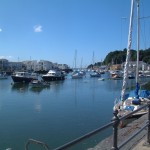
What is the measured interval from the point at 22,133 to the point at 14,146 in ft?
10.8

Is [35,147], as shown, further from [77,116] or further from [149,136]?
[77,116]

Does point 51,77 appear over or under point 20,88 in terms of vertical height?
over

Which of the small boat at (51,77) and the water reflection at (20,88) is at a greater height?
the small boat at (51,77)

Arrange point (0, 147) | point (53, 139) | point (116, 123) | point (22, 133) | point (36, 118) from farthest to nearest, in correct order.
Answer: point (36, 118), point (22, 133), point (53, 139), point (0, 147), point (116, 123)

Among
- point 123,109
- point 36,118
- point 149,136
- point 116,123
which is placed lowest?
point 36,118

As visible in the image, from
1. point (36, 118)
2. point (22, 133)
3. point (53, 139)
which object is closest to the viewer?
point (53, 139)

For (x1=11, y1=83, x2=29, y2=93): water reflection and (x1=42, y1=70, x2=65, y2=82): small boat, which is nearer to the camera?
(x1=11, y1=83, x2=29, y2=93): water reflection

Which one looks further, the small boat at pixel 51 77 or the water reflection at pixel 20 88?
the small boat at pixel 51 77

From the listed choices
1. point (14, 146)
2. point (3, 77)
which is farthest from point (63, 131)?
point (3, 77)

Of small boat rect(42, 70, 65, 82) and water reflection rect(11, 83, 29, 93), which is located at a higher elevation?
small boat rect(42, 70, 65, 82)

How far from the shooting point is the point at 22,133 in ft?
63.4

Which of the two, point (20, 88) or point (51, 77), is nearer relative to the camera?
A: point (20, 88)

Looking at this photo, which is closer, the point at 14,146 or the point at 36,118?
the point at 14,146

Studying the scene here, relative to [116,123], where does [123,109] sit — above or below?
below
